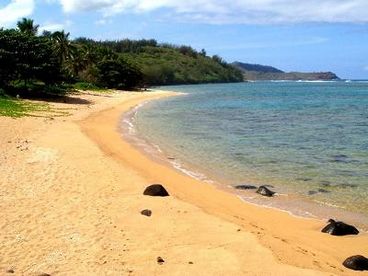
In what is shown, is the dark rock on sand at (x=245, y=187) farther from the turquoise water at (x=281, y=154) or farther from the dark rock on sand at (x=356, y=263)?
the dark rock on sand at (x=356, y=263)

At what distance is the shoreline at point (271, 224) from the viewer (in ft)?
31.1

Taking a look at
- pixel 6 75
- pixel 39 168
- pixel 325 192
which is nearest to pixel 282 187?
pixel 325 192

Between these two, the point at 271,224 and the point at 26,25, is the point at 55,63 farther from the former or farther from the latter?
the point at 271,224

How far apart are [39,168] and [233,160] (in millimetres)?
8447

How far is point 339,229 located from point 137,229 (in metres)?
4.57

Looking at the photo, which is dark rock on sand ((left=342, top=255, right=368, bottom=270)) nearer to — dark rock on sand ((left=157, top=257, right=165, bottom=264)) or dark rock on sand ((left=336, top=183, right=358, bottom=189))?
dark rock on sand ((left=157, top=257, right=165, bottom=264))

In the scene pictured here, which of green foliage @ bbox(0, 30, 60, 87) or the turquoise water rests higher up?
green foliage @ bbox(0, 30, 60, 87)

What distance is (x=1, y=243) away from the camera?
953 centimetres

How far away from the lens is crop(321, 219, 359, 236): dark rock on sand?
1135 centimetres

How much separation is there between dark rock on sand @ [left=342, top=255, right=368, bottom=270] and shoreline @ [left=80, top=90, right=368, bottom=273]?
165mm

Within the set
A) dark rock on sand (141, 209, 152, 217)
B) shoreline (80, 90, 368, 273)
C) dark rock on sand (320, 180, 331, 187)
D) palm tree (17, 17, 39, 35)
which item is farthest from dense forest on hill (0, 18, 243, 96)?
dark rock on sand (141, 209, 152, 217)

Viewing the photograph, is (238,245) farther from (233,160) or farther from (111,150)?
(111,150)

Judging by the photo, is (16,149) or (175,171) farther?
(16,149)

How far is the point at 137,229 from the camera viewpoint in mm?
10828
